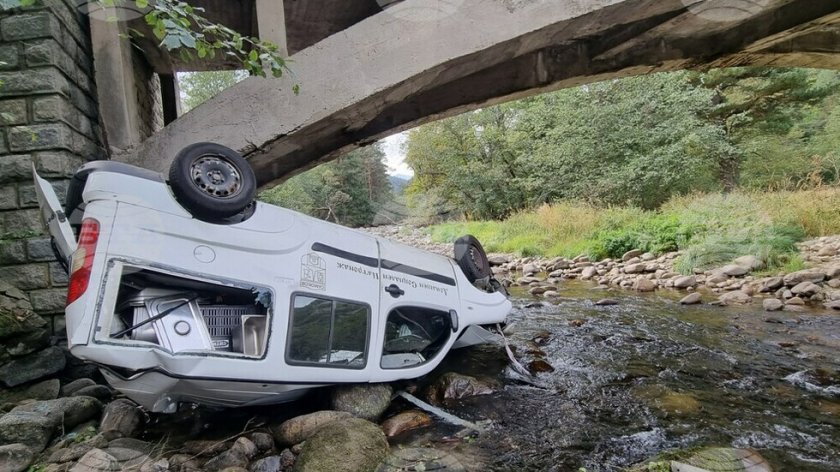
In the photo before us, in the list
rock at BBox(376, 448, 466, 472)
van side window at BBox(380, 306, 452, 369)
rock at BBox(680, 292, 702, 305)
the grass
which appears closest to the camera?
rock at BBox(376, 448, 466, 472)

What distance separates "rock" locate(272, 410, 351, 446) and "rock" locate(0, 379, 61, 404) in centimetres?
205

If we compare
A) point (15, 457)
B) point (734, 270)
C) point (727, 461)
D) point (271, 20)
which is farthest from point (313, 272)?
point (734, 270)

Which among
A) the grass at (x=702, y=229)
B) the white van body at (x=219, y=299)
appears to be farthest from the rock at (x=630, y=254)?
the white van body at (x=219, y=299)

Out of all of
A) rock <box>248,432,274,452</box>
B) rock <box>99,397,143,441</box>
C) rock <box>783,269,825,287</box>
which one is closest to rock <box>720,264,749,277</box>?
rock <box>783,269,825,287</box>

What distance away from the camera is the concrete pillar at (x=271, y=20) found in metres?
4.63

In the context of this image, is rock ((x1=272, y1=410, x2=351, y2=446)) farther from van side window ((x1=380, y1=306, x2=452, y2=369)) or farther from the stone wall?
the stone wall

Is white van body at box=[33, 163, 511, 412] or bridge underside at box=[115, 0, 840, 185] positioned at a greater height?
bridge underside at box=[115, 0, 840, 185]

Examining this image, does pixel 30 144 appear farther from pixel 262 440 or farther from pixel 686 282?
pixel 686 282

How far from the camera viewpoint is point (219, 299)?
2.69 meters

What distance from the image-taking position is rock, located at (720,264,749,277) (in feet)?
22.7

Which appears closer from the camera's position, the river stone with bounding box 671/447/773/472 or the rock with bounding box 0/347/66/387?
the river stone with bounding box 671/447/773/472

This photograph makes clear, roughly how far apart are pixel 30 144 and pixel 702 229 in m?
11.3

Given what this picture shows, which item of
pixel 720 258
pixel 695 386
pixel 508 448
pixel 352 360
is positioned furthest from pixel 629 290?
pixel 352 360

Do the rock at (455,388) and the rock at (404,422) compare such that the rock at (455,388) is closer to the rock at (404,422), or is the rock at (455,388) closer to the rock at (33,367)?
the rock at (404,422)
